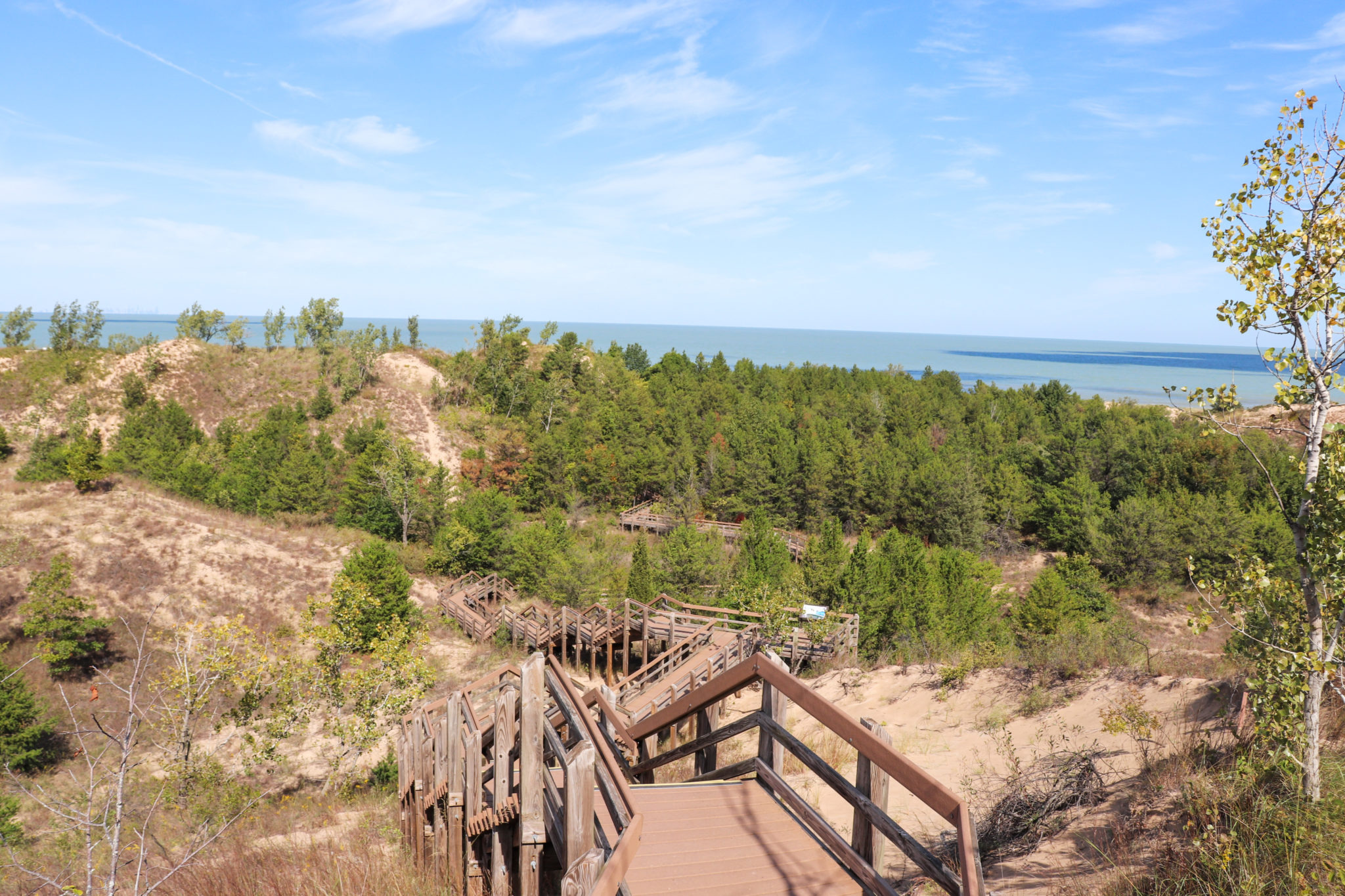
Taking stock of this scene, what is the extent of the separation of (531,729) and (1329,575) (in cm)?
460

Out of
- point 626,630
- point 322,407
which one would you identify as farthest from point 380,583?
point 322,407

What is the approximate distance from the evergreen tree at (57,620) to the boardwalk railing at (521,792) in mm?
17703

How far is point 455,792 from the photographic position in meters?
5.46

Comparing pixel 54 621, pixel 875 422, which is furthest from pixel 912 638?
pixel 875 422

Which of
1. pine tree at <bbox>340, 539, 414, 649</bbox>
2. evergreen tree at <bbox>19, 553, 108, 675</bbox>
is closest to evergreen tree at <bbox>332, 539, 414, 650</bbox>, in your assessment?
pine tree at <bbox>340, 539, 414, 649</bbox>

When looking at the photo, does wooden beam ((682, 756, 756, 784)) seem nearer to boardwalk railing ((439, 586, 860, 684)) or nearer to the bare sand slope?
the bare sand slope

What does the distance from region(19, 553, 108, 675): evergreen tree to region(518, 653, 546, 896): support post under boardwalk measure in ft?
68.5

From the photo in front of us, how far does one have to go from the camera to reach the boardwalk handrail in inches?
92.4

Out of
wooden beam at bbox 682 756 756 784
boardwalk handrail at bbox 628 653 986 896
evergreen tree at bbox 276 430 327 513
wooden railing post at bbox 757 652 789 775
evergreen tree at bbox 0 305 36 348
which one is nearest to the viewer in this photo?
boardwalk handrail at bbox 628 653 986 896

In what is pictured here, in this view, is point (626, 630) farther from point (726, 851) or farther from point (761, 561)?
point (726, 851)

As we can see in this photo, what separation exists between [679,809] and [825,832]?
81cm

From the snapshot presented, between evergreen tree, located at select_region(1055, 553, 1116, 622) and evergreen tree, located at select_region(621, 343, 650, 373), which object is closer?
evergreen tree, located at select_region(1055, 553, 1116, 622)

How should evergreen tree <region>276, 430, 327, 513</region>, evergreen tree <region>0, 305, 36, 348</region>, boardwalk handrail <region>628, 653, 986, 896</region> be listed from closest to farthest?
boardwalk handrail <region>628, 653, 986, 896</region>, evergreen tree <region>276, 430, 327, 513</region>, evergreen tree <region>0, 305, 36, 348</region>

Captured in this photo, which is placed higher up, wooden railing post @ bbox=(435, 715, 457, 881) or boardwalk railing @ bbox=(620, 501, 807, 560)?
wooden railing post @ bbox=(435, 715, 457, 881)
